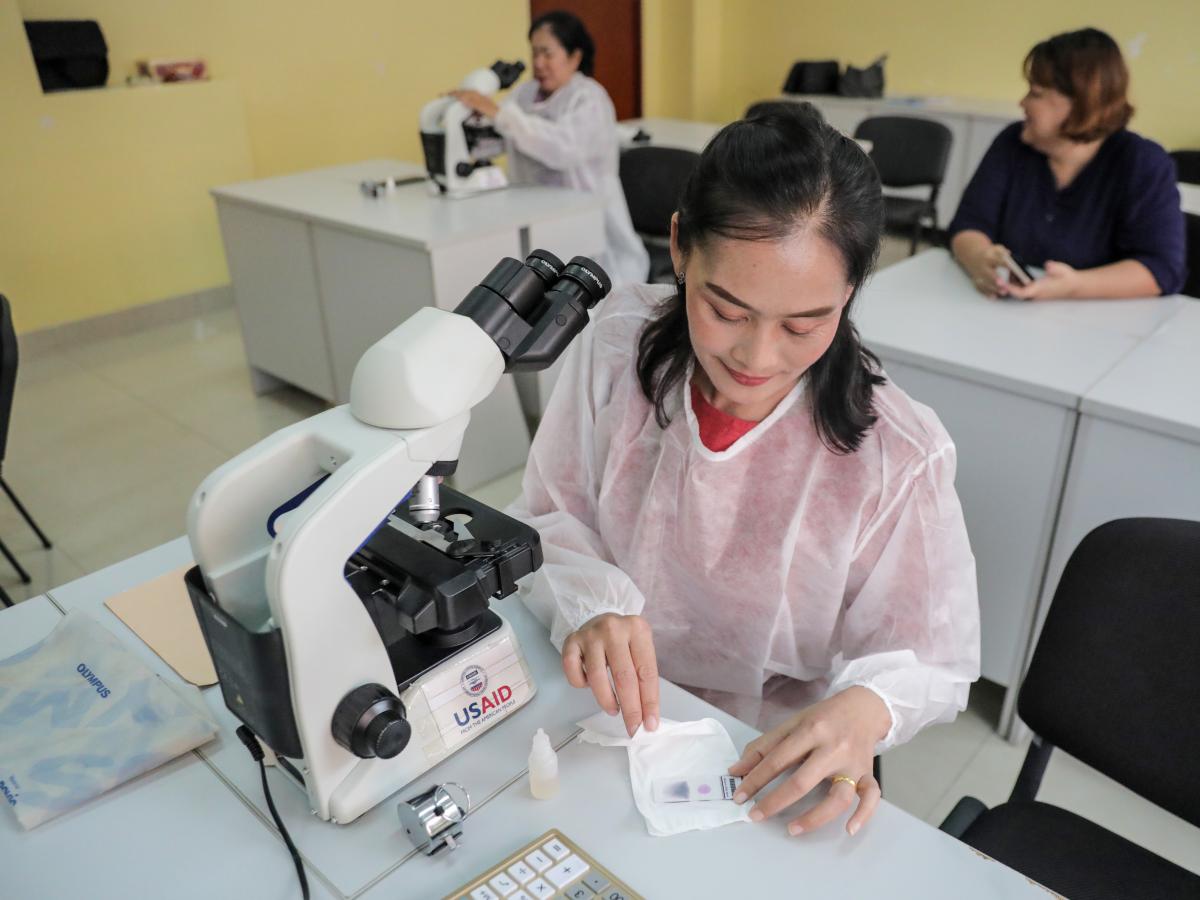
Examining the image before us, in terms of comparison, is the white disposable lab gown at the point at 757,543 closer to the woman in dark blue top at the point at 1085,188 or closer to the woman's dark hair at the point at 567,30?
the woman in dark blue top at the point at 1085,188

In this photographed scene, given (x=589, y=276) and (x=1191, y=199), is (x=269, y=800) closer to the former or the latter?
(x=589, y=276)

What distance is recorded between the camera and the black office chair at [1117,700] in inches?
38.8

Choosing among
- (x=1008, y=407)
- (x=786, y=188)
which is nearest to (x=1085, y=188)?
(x=1008, y=407)

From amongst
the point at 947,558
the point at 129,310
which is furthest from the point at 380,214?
the point at 947,558

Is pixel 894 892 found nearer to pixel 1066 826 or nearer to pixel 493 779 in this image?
pixel 493 779

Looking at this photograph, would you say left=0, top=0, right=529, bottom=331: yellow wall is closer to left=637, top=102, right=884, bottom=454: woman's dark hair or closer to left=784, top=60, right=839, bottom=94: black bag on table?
left=784, top=60, right=839, bottom=94: black bag on table

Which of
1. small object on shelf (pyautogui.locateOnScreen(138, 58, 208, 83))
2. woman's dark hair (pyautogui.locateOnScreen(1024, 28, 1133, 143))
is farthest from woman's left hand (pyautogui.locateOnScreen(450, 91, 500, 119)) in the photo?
small object on shelf (pyautogui.locateOnScreen(138, 58, 208, 83))

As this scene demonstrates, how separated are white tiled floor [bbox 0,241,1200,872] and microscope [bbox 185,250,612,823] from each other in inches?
47.3

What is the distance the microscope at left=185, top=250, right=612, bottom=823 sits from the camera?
69 cm

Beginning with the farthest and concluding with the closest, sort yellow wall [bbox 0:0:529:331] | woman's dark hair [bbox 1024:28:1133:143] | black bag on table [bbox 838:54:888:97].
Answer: black bag on table [bbox 838:54:888:97] → yellow wall [bbox 0:0:529:331] → woman's dark hair [bbox 1024:28:1133:143]

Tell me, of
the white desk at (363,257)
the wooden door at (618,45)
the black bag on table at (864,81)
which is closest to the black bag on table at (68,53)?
the white desk at (363,257)

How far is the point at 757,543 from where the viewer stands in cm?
109

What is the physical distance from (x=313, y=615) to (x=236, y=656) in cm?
10

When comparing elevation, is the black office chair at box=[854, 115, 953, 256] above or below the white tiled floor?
above
